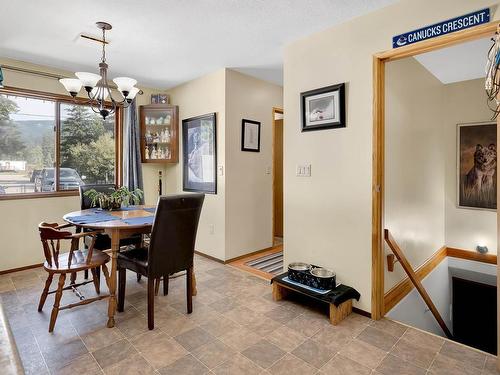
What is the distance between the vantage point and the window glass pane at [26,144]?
333 centimetres

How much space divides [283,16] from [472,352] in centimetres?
278

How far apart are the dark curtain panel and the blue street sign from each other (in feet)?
10.9

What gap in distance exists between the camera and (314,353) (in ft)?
6.25

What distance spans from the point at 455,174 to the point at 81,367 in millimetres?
4804

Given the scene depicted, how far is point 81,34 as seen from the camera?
2709 millimetres

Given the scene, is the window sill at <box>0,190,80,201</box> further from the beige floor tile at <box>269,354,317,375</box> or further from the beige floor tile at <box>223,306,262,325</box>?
the beige floor tile at <box>269,354,317,375</box>

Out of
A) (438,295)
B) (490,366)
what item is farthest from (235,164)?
(438,295)

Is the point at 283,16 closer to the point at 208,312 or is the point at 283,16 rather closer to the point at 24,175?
the point at 208,312

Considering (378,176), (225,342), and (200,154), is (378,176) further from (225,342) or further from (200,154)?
(200,154)

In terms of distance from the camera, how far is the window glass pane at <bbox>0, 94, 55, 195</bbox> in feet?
10.9

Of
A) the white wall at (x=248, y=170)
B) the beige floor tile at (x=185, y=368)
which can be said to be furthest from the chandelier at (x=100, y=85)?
the beige floor tile at (x=185, y=368)

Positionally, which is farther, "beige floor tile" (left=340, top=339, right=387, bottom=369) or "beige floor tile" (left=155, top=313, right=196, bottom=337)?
"beige floor tile" (left=155, top=313, right=196, bottom=337)

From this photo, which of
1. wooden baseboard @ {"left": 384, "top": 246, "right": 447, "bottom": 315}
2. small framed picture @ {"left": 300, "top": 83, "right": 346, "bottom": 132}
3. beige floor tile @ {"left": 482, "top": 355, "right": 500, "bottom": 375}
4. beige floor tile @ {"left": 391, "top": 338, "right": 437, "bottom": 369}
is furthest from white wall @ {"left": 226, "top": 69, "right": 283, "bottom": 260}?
beige floor tile @ {"left": 482, "top": 355, "right": 500, "bottom": 375}

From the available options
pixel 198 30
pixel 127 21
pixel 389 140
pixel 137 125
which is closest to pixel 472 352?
pixel 389 140
